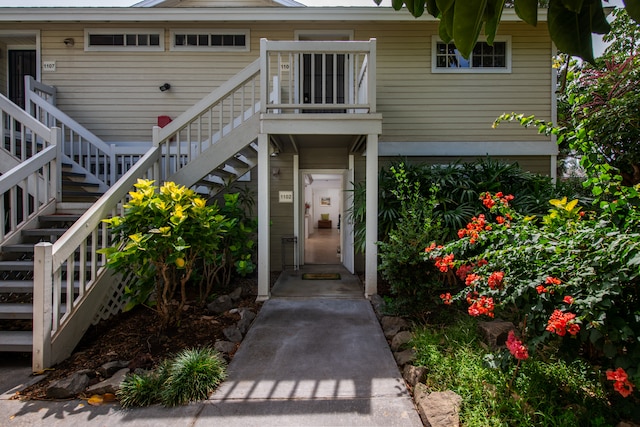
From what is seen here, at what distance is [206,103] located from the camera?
4469mm

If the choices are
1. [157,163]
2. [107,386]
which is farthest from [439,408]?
[157,163]

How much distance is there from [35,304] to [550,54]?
8.13 metres

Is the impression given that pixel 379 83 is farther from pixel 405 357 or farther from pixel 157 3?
pixel 405 357

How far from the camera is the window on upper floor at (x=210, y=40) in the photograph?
6.10 metres

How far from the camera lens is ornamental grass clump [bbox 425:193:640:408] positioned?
5.29 ft

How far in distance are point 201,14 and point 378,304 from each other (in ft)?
18.3

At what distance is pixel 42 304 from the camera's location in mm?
2717

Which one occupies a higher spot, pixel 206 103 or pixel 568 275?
pixel 206 103

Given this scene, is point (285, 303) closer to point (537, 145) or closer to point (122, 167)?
point (122, 167)

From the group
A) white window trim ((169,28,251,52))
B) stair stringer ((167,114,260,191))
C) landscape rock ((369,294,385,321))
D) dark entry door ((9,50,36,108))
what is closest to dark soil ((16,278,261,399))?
landscape rock ((369,294,385,321))

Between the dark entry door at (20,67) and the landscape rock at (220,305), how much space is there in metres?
5.96

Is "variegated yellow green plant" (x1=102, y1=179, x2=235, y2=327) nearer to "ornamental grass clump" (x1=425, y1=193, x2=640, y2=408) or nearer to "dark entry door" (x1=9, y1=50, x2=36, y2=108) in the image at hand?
"ornamental grass clump" (x1=425, y1=193, x2=640, y2=408)

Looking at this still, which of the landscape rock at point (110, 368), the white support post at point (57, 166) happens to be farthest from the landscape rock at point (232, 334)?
the white support post at point (57, 166)

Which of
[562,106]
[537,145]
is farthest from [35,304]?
[562,106]
